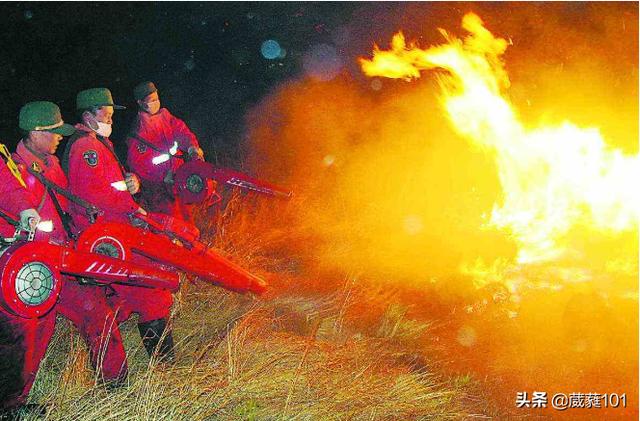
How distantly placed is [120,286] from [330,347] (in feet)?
5.90

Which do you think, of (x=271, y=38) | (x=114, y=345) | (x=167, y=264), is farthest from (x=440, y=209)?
(x=271, y=38)

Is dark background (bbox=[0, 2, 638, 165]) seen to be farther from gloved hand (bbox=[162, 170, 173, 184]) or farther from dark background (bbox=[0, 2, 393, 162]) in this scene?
gloved hand (bbox=[162, 170, 173, 184])

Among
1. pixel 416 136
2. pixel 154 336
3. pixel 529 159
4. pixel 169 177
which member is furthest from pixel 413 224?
pixel 154 336

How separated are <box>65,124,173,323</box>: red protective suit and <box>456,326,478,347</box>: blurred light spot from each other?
2.85 m

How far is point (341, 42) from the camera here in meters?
12.7

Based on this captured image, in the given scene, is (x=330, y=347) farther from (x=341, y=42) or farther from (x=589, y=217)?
(x=341, y=42)

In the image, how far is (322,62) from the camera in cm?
1298

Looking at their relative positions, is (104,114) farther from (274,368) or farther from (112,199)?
(274,368)

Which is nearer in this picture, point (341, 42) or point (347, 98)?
point (347, 98)

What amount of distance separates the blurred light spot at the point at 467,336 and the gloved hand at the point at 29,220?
3.88m

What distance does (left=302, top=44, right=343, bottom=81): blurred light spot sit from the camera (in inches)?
493

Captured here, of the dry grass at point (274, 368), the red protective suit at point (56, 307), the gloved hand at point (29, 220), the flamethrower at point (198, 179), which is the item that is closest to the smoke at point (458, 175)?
the dry grass at point (274, 368)

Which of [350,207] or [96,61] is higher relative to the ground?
[96,61]

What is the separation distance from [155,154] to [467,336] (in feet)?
13.8
